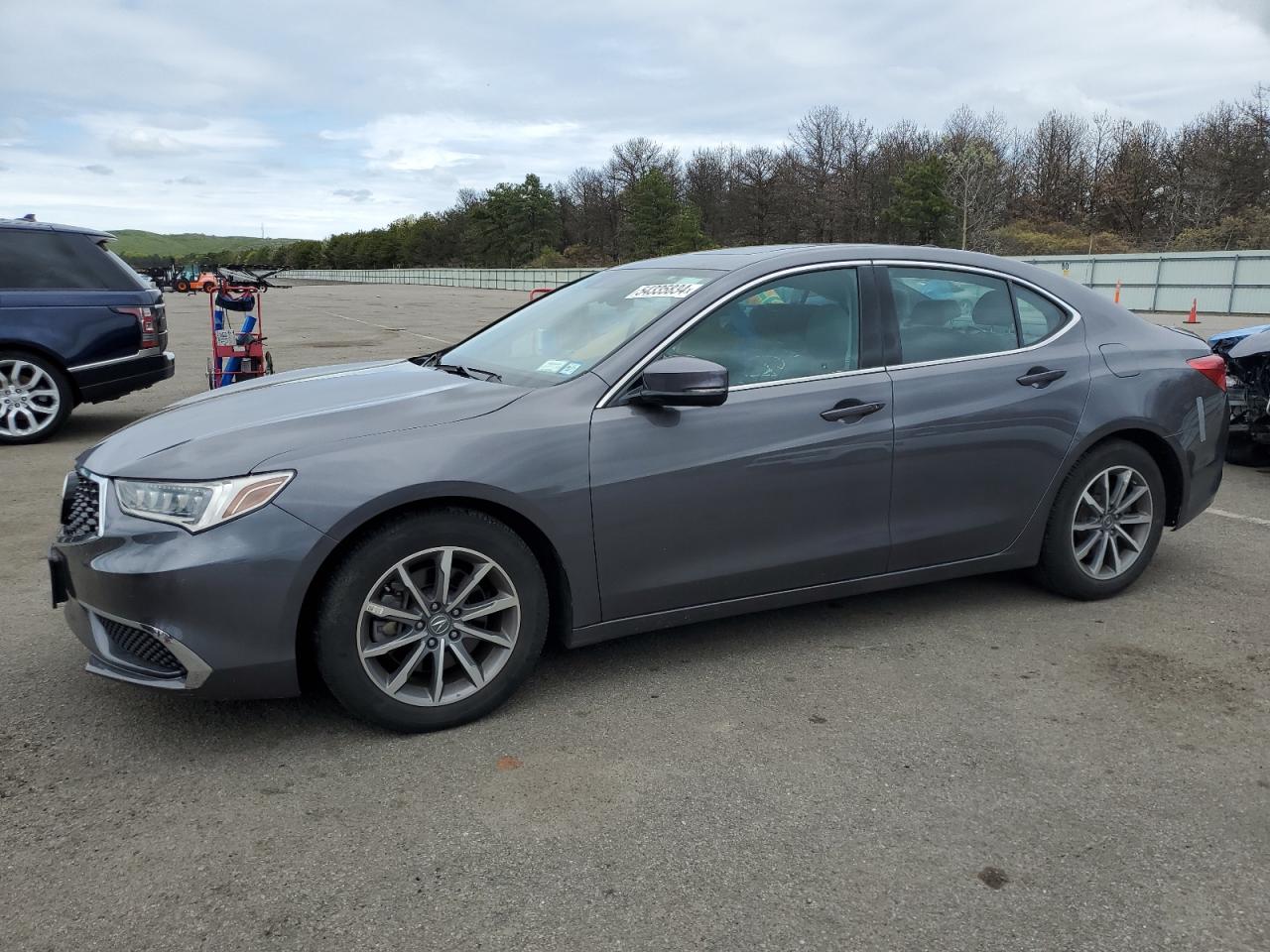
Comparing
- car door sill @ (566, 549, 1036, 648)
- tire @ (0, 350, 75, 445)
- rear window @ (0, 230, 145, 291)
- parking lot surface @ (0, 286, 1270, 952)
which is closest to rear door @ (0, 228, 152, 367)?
rear window @ (0, 230, 145, 291)

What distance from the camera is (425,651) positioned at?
10.9 feet

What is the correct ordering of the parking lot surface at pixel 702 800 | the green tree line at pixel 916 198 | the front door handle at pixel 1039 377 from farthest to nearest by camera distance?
the green tree line at pixel 916 198
the front door handle at pixel 1039 377
the parking lot surface at pixel 702 800

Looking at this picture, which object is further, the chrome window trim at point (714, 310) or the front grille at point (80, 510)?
the chrome window trim at point (714, 310)

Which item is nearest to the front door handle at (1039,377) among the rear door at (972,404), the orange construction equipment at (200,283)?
the rear door at (972,404)

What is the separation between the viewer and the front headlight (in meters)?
3.04

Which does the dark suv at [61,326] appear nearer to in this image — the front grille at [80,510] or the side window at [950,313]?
the front grille at [80,510]

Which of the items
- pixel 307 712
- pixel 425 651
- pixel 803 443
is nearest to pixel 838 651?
pixel 803 443

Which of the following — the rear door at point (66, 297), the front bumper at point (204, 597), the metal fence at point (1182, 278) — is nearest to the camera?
the front bumper at point (204, 597)

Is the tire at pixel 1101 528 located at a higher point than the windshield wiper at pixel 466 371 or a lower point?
lower

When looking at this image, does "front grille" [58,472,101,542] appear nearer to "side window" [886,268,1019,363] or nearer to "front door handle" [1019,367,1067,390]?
"side window" [886,268,1019,363]

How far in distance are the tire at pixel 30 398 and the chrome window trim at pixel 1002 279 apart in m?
7.23

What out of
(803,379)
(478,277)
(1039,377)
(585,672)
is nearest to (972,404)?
(1039,377)

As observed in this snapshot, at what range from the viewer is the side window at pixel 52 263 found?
836cm

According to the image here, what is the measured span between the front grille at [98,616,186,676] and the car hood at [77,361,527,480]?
1.54ft
